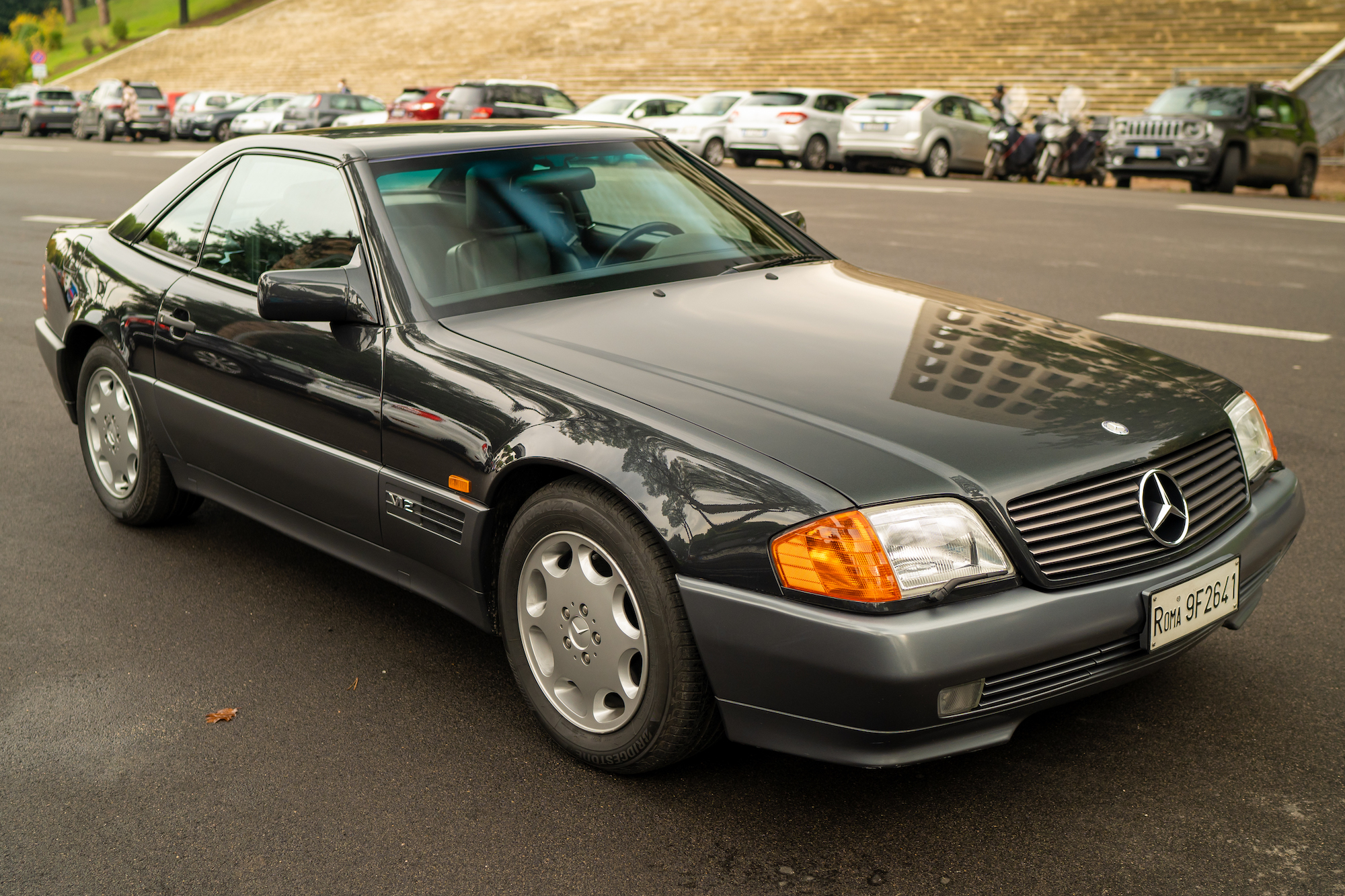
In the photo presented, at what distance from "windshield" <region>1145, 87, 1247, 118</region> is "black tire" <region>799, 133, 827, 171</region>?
6.07 m

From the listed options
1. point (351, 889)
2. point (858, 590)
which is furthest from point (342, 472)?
point (858, 590)

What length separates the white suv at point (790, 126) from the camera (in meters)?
22.3

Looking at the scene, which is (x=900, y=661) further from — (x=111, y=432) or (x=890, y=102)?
(x=890, y=102)

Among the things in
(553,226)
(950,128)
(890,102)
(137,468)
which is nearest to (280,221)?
(553,226)

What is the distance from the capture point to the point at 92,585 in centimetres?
416

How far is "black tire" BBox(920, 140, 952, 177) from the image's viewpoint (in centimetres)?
2123

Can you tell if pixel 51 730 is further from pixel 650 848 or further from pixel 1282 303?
pixel 1282 303

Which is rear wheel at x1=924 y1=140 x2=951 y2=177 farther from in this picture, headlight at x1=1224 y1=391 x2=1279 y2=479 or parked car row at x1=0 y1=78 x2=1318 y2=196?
A: headlight at x1=1224 y1=391 x2=1279 y2=479

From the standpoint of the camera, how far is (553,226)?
3.72 metres

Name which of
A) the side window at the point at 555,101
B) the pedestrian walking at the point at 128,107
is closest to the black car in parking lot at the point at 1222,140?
the side window at the point at 555,101

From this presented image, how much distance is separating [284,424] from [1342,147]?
2803 cm

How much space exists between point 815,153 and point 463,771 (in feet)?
69.1

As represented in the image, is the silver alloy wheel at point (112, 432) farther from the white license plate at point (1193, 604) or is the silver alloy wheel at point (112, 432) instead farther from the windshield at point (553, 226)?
the white license plate at point (1193, 604)

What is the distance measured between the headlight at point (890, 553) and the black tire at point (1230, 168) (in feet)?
59.0
